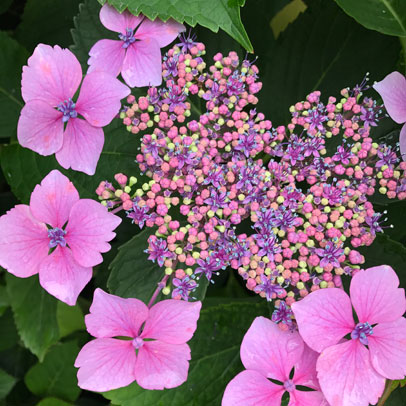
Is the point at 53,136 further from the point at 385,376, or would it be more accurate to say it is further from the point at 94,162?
the point at 385,376

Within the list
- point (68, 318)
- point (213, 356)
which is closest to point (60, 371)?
point (68, 318)

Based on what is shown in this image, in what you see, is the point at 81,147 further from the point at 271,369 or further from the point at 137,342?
the point at 271,369

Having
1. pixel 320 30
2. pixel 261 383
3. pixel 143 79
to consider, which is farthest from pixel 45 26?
pixel 261 383

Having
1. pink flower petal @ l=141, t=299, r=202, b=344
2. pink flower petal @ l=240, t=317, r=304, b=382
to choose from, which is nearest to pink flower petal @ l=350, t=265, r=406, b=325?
pink flower petal @ l=240, t=317, r=304, b=382

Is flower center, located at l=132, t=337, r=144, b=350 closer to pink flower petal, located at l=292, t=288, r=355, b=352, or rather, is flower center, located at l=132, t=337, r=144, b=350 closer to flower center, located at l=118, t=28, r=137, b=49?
pink flower petal, located at l=292, t=288, r=355, b=352

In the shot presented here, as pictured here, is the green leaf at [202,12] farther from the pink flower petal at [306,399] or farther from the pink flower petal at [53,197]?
the pink flower petal at [306,399]
